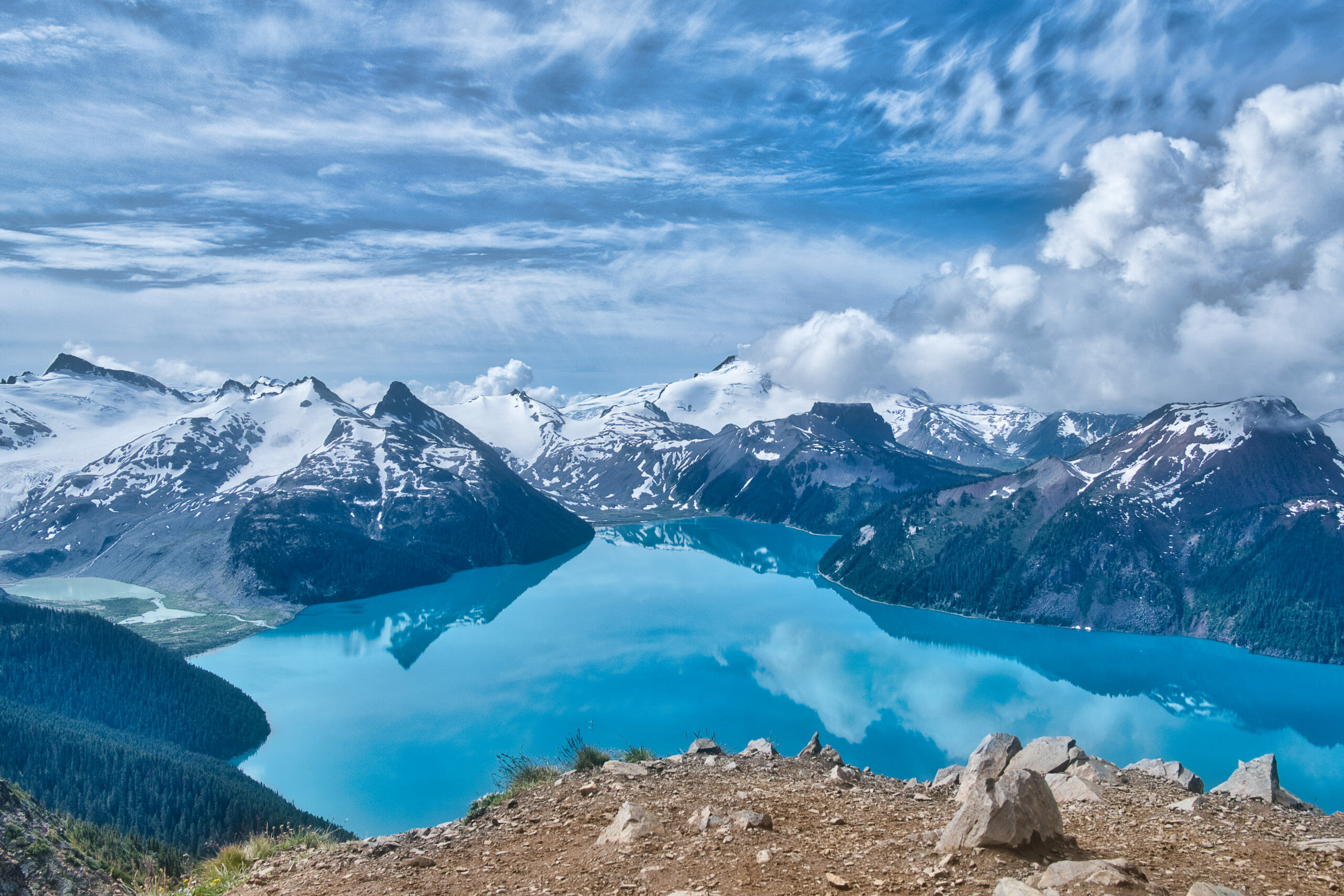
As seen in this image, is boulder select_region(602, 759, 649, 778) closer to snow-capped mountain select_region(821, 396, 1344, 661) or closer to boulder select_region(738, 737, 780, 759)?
boulder select_region(738, 737, 780, 759)

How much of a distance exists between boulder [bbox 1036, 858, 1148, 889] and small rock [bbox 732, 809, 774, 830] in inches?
181

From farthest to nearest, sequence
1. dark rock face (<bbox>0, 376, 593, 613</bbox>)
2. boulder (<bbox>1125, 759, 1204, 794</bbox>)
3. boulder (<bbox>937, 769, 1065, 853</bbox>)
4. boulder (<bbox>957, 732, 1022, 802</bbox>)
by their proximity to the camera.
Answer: dark rock face (<bbox>0, 376, 593, 613</bbox>)
boulder (<bbox>1125, 759, 1204, 794</bbox>)
boulder (<bbox>957, 732, 1022, 802</bbox>)
boulder (<bbox>937, 769, 1065, 853</bbox>)

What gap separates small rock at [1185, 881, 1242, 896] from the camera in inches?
339

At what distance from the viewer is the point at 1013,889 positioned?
8.54m

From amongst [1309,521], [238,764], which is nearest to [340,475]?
[238,764]

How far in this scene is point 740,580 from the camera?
156375mm

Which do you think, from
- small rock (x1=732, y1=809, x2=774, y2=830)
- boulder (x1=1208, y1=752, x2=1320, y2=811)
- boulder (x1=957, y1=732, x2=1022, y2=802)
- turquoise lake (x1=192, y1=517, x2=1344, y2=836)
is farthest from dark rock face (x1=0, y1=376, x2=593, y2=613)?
boulder (x1=1208, y1=752, x2=1320, y2=811)

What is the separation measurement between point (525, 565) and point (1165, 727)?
143 m

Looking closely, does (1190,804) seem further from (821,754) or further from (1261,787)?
(821,754)

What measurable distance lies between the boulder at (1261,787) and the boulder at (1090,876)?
399 inches

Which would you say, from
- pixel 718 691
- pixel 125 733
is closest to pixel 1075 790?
pixel 718 691

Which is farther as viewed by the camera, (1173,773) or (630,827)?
(1173,773)

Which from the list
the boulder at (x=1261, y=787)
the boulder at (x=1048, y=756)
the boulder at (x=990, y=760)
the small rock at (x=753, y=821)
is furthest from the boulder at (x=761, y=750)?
the boulder at (x=1261, y=787)

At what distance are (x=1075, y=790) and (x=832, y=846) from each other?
26.5 feet
